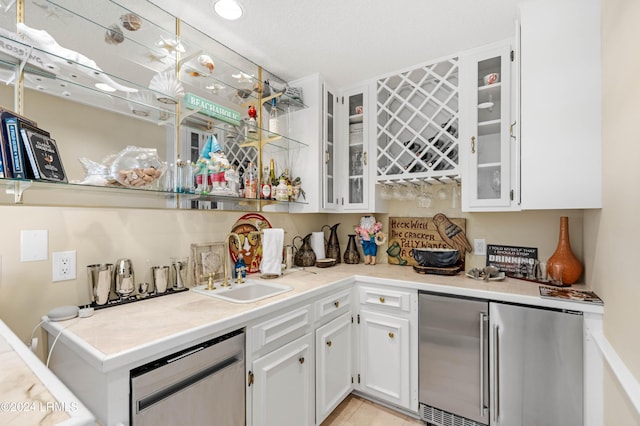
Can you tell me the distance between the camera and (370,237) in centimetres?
249

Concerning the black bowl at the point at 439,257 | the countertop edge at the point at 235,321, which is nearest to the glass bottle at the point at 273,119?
the countertop edge at the point at 235,321

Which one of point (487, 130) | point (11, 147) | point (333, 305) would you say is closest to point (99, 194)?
point (11, 147)

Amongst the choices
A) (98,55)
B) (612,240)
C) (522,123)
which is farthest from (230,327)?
(522,123)

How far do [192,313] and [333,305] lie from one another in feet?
2.93

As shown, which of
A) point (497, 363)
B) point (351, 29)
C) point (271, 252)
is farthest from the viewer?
point (271, 252)

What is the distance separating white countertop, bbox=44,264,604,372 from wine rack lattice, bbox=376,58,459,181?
0.81 metres

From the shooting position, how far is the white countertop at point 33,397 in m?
0.56

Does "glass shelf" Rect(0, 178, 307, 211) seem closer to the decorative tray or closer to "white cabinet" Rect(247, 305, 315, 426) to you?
"white cabinet" Rect(247, 305, 315, 426)

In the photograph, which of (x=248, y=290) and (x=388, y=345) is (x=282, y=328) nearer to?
(x=248, y=290)

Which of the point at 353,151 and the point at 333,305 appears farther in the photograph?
the point at 353,151

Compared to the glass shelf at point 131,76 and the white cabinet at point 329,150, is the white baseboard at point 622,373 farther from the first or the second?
the glass shelf at point 131,76

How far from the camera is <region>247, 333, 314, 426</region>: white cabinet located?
1.36m

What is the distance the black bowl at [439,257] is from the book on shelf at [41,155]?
2077 millimetres

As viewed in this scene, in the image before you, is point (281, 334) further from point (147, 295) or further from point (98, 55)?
point (98, 55)
